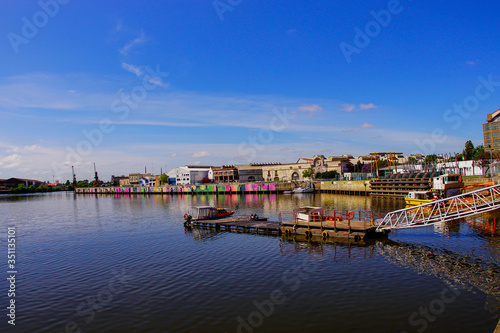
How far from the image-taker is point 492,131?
11025 centimetres

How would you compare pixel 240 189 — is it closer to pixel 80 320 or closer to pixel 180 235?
pixel 180 235

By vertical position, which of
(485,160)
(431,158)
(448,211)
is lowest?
(448,211)

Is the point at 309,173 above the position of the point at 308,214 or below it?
above

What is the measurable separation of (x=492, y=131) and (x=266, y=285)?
124m

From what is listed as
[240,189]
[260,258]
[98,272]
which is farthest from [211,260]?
[240,189]

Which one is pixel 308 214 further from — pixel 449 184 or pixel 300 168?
pixel 300 168

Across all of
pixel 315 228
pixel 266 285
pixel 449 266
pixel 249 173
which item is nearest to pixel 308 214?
pixel 315 228

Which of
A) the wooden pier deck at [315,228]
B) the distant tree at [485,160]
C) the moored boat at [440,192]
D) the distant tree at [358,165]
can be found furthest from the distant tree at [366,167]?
the wooden pier deck at [315,228]

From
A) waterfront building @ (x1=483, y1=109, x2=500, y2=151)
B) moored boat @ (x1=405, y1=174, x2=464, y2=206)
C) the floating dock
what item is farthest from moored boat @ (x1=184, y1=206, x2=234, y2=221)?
waterfront building @ (x1=483, y1=109, x2=500, y2=151)

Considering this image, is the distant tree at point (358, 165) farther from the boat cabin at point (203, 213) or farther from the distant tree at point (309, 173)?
the boat cabin at point (203, 213)

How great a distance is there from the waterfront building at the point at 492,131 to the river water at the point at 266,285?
321 feet

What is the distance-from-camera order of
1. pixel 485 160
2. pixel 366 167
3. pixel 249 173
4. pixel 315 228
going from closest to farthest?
pixel 315 228 → pixel 485 160 → pixel 366 167 → pixel 249 173

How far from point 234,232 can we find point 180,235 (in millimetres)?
6524

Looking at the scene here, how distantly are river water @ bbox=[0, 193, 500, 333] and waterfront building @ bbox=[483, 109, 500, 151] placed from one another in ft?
321
